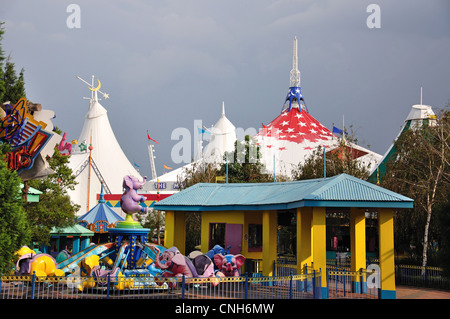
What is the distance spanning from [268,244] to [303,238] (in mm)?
1614

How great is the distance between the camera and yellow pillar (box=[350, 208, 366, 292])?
57.4ft

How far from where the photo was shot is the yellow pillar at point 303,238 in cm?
1762

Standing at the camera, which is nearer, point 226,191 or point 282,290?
point 282,290

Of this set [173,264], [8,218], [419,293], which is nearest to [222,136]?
[419,293]

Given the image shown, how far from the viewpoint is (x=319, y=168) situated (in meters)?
32.6

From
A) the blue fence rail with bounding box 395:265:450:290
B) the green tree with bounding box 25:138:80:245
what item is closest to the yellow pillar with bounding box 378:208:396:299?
the blue fence rail with bounding box 395:265:450:290

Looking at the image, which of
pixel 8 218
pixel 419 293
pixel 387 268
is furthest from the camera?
pixel 419 293

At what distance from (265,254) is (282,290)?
2114 millimetres

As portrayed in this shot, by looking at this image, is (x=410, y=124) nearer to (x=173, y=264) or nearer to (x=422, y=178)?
(x=422, y=178)

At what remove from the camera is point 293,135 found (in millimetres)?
56344
